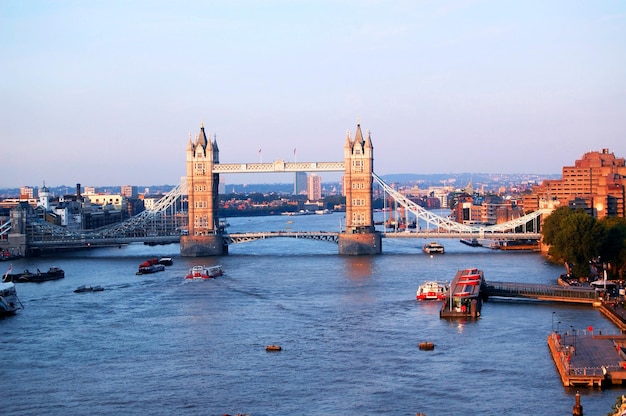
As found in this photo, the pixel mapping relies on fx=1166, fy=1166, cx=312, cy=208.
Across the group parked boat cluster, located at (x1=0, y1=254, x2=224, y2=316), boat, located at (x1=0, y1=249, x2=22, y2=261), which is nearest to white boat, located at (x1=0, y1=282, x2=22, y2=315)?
parked boat cluster, located at (x1=0, y1=254, x2=224, y2=316)

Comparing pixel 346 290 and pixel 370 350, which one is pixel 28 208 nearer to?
pixel 346 290

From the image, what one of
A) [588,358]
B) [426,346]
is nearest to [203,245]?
[426,346]

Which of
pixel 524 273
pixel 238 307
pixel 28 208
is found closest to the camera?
pixel 238 307

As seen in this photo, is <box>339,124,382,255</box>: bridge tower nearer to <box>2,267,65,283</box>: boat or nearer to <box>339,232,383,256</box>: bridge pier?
<box>339,232,383,256</box>: bridge pier

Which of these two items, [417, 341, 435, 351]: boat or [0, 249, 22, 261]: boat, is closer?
[417, 341, 435, 351]: boat

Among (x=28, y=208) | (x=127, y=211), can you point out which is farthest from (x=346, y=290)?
(x=127, y=211)

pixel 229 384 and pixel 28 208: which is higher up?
pixel 28 208

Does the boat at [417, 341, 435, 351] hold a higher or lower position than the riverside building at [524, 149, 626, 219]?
lower

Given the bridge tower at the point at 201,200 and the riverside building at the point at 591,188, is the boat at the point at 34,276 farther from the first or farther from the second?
the riverside building at the point at 591,188
